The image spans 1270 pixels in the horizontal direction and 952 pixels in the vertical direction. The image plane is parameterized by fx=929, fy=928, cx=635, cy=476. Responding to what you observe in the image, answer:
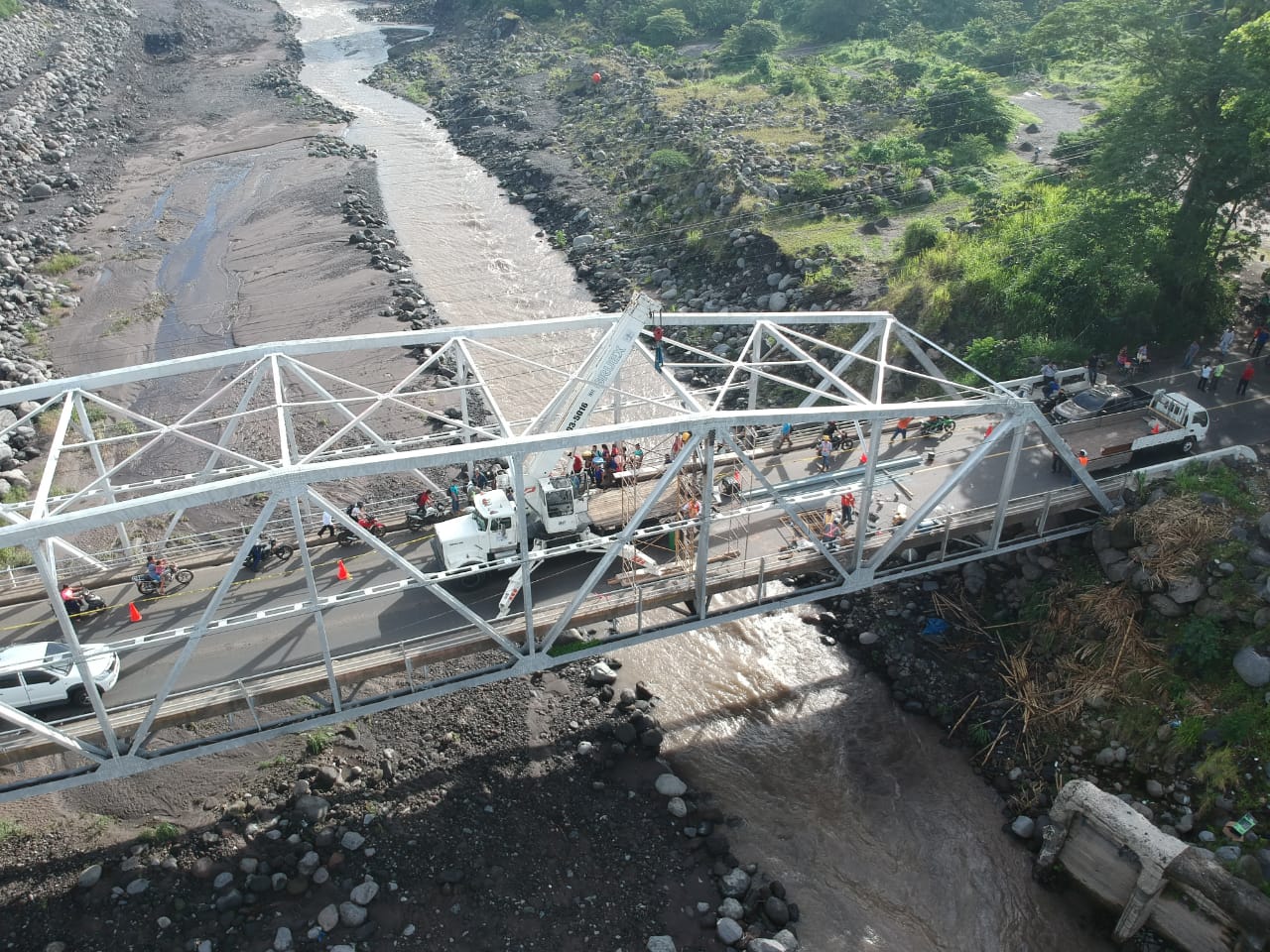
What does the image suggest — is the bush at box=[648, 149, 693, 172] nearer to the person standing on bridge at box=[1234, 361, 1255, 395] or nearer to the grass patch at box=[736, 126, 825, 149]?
the grass patch at box=[736, 126, 825, 149]

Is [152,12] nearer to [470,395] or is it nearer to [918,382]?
[470,395]

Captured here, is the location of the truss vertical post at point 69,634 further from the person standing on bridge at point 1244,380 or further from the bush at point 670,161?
the bush at point 670,161

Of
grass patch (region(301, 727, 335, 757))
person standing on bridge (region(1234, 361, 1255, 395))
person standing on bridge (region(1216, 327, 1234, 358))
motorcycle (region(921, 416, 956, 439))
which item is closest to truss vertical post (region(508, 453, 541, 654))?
grass patch (region(301, 727, 335, 757))

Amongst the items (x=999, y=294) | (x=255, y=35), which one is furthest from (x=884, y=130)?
(x=255, y=35)

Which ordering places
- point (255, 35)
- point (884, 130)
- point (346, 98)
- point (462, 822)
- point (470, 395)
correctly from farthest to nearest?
point (255, 35) < point (346, 98) < point (884, 130) < point (470, 395) < point (462, 822)

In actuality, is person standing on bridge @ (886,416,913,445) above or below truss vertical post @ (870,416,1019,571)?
below

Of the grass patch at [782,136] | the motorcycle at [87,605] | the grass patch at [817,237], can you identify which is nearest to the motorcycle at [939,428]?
the grass patch at [817,237]

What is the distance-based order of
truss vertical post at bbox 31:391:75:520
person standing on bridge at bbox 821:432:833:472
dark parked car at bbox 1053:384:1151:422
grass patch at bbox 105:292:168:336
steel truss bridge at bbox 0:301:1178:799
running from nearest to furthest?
truss vertical post at bbox 31:391:75:520 < steel truss bridge at bbox 0:301:1178:799 < person standing on bridge at bbox 821:432:833:472 < dark parked car at bbox 1053:384:1151:422 < grass patch at bbox 105:292:168:336
